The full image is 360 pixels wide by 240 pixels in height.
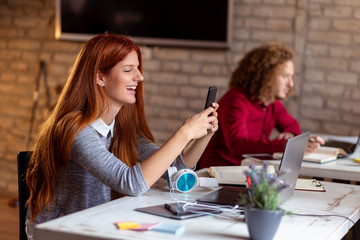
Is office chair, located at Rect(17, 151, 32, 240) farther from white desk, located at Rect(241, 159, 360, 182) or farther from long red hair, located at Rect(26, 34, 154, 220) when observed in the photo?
white desk, located at Rect(241, 159, 360, 182)

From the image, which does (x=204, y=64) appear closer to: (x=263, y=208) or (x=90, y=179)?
(x=90, y=179)

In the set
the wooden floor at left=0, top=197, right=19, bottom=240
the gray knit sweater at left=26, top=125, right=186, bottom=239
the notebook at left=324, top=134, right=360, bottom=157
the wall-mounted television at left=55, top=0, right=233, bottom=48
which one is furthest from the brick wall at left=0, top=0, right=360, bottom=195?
the gray knit sweater at left=26, top=125, right=186, bottom=239

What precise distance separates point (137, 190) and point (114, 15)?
3.11 meters

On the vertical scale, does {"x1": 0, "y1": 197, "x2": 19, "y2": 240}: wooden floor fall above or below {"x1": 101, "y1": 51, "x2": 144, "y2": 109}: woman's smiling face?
below

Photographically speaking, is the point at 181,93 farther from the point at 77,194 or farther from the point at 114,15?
the point at 77,194

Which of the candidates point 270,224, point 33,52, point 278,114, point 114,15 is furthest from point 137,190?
point 33,52

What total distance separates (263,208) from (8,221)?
3310 mm

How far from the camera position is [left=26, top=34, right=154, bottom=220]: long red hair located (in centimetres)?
211

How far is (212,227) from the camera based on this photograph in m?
1.66

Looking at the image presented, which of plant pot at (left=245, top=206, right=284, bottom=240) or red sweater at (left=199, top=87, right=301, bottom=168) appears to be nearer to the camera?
plant pot at (left=245, top=206, right=284, bottom=240)

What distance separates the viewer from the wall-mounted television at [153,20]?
4.54 meters

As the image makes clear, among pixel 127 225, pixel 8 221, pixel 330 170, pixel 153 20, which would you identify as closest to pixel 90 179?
pixel 127 225

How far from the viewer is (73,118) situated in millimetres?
2119

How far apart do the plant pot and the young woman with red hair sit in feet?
1.84
